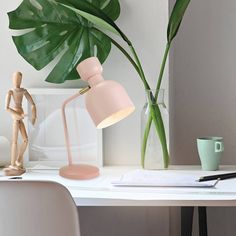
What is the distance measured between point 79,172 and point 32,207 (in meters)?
0.51

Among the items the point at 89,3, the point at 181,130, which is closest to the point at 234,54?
the point at 181,130

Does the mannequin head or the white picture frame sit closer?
the mannequin head

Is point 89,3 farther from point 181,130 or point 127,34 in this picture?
point 181,130

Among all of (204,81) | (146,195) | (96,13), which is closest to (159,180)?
(146,195)

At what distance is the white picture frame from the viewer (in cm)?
164

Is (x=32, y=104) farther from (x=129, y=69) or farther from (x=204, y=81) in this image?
(x=204, y=81)

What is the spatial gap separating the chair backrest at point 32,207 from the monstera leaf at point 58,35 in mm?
736

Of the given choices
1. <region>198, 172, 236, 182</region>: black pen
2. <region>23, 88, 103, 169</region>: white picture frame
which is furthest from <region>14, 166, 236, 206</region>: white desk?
<region>23, 88, 103, 169</region>: white picture frame

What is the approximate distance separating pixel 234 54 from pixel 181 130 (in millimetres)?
364

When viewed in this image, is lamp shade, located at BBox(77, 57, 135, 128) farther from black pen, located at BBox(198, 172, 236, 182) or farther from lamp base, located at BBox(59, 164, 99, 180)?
black pen, located at BBox(198, 172, 236, 182)

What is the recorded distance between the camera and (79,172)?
1.46 meters

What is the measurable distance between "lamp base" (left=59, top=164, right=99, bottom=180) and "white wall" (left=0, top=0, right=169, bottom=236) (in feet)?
0.66

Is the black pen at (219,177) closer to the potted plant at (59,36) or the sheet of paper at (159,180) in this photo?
the sheet of paper at (159,180)

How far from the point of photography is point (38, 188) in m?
0.95
